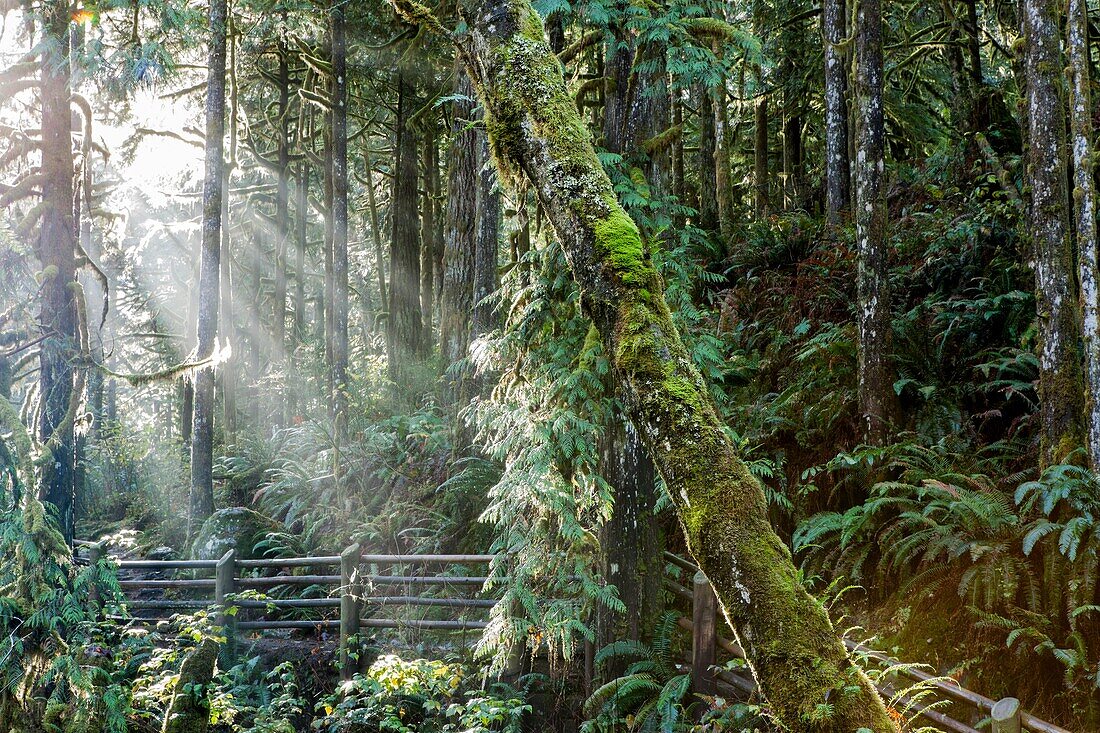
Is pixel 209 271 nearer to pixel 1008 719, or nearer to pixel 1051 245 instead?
pixel 1051 245

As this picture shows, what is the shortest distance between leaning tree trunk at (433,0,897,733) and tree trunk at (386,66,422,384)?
49.8 ft

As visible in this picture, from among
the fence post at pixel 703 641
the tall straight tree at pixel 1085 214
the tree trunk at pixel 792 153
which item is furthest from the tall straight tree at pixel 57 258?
the tree trunk at pixel 792 153

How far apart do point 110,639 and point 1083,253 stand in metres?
10.5

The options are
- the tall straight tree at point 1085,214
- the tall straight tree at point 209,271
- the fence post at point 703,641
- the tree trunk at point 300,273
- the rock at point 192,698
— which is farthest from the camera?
the tree trunk at point 300,273

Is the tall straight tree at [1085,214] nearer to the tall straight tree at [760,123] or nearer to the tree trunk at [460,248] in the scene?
the tree trunk at [460,248]

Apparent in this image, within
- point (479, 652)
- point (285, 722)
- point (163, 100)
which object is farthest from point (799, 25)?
point (285, 722)

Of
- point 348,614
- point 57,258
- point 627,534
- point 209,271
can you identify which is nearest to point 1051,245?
point 627,534

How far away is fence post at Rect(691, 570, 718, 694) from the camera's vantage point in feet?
21.6

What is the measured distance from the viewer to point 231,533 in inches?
Result: 507

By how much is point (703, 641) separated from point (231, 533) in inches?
360

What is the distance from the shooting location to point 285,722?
684cm

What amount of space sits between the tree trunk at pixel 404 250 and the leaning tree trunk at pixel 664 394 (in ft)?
49.8

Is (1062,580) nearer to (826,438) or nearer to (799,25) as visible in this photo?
(826,438)

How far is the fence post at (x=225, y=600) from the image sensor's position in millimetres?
9297
